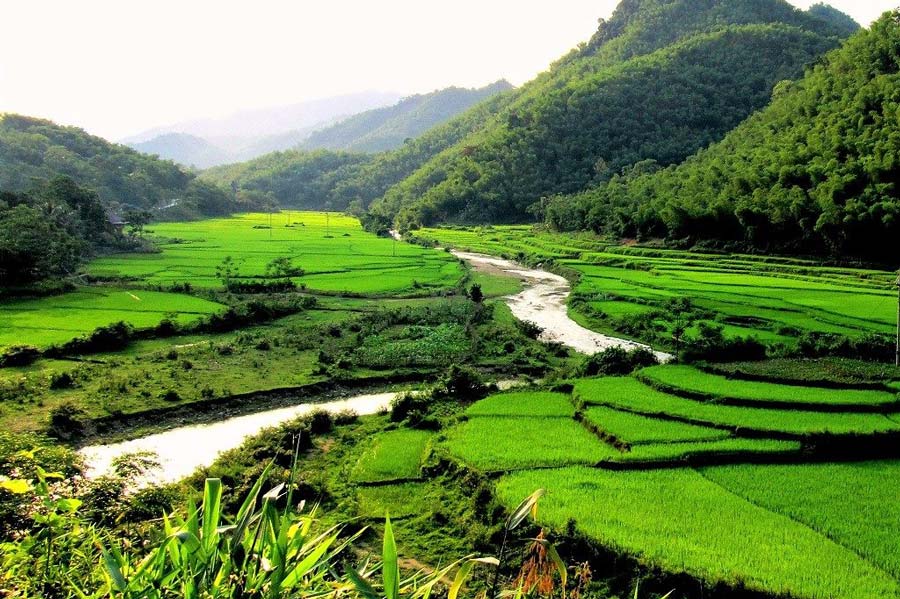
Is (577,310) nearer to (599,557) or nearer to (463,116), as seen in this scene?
(599,557)

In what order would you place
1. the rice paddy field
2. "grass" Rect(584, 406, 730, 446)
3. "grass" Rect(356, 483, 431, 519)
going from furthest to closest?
the rice paddy field < "grass" Rect(584, 406, 730, 446) < "grass" Rect(356, 483, 431, 519)

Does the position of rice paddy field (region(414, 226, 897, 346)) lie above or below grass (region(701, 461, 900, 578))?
above

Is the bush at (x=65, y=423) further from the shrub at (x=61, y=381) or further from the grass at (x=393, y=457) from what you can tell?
the grass at (x=393, y=457)

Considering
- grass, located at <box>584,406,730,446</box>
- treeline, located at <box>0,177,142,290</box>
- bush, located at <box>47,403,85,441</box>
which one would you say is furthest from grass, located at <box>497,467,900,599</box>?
treeline, located at <box>0,177,142,290</box>

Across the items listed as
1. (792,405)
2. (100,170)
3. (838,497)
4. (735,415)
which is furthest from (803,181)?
(100,170)

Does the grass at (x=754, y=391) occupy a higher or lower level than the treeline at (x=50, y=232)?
lower

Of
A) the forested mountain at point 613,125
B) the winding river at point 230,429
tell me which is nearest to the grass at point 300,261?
the winding river at point 230,429

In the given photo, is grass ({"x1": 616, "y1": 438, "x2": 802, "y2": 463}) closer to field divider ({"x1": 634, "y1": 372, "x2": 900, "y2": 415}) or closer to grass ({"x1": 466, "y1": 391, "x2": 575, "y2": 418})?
field divider ({"x1": 634, "y1": 372, "x2": 900, "y2": 415})
